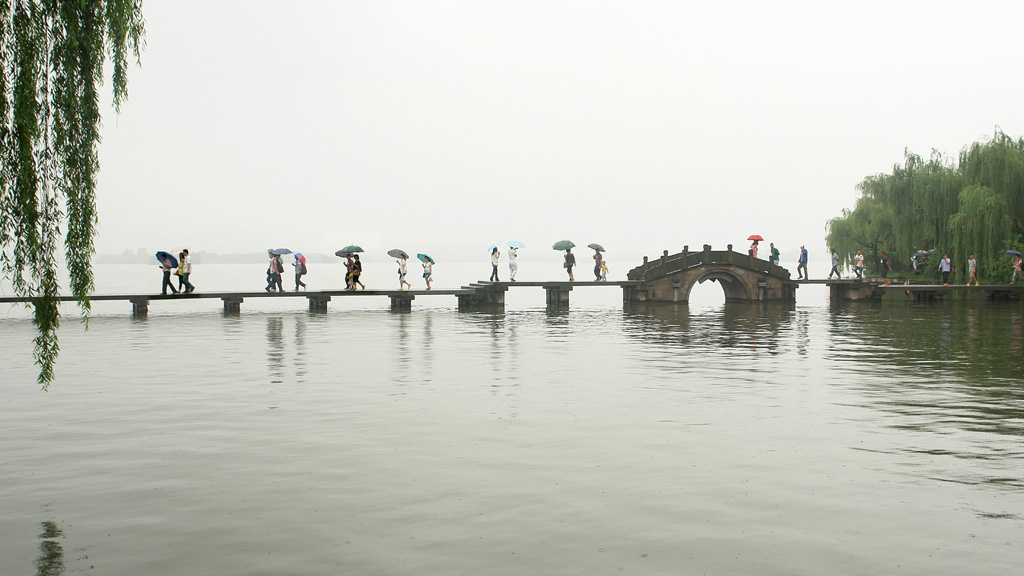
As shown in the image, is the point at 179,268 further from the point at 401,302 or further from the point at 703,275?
the point at 703,275

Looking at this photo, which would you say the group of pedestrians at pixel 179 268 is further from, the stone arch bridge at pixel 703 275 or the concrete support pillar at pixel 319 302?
the stone arch bridge at pixel 703 275

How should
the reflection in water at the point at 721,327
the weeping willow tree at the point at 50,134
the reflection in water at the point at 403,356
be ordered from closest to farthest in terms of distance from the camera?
the weeping willow tree at the point at 50,134 < the reflection in water at the point at 403,356 < the reflection in water at the point at 721,327

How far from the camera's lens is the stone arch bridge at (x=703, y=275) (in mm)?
46688

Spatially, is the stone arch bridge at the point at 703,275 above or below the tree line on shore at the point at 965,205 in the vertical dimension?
below

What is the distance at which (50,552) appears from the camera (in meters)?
6.98

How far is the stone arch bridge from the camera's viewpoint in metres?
46.7

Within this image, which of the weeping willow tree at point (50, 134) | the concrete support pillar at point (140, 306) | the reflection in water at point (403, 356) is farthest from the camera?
the concrete support pillar at point (140, 306)

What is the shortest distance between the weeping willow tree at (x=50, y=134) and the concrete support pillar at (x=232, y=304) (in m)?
28.5

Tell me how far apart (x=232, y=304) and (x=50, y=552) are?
33228 millimetres

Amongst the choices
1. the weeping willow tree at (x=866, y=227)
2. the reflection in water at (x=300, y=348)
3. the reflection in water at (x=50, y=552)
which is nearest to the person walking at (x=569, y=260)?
the reflection in water at (x=300, y=348)

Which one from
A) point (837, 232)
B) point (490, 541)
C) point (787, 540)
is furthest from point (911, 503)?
point (837, 232)

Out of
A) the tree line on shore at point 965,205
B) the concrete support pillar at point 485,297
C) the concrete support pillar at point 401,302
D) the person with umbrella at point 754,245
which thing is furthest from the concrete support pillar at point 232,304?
the tree line on shore at point 965,205

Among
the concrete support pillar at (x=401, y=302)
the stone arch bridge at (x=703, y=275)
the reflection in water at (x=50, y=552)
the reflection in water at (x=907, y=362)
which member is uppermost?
the stone arch bridge at (x=703, y=275)

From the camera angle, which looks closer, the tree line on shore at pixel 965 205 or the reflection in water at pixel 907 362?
the reflection in water at pixel 907 362
